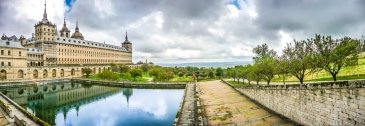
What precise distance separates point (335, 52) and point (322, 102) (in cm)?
874

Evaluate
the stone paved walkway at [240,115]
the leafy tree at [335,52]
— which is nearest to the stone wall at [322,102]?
the stone paved walkway at [240,115]

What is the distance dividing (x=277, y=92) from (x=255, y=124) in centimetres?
462

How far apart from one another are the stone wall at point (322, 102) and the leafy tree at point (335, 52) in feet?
16.3

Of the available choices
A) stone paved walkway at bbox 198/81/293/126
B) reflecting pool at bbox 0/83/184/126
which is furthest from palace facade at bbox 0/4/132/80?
stone paved walkway at bbox 198/81/293/126

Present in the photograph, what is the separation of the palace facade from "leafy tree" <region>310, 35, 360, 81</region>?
69.7m

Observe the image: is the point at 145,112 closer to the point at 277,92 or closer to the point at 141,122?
the point at 141,122

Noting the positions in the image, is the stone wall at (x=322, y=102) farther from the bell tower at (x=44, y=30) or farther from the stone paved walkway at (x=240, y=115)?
the bell tower at (x=44, y=30)

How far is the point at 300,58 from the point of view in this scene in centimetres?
2712

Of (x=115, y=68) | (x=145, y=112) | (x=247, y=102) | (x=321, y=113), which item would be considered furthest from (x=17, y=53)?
(x=321, y=113)

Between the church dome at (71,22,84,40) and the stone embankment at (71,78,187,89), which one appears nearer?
the stone embankment at (71,78,187,89)

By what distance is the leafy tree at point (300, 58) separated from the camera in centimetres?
2458

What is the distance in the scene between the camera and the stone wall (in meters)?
11.7

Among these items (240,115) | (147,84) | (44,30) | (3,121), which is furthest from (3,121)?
(44,30)

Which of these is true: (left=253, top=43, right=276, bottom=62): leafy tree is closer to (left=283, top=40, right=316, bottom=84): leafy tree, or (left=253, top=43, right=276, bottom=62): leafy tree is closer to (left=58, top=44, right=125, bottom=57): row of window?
(left=283, top=40, right=316, bottom=84): leafy tree
